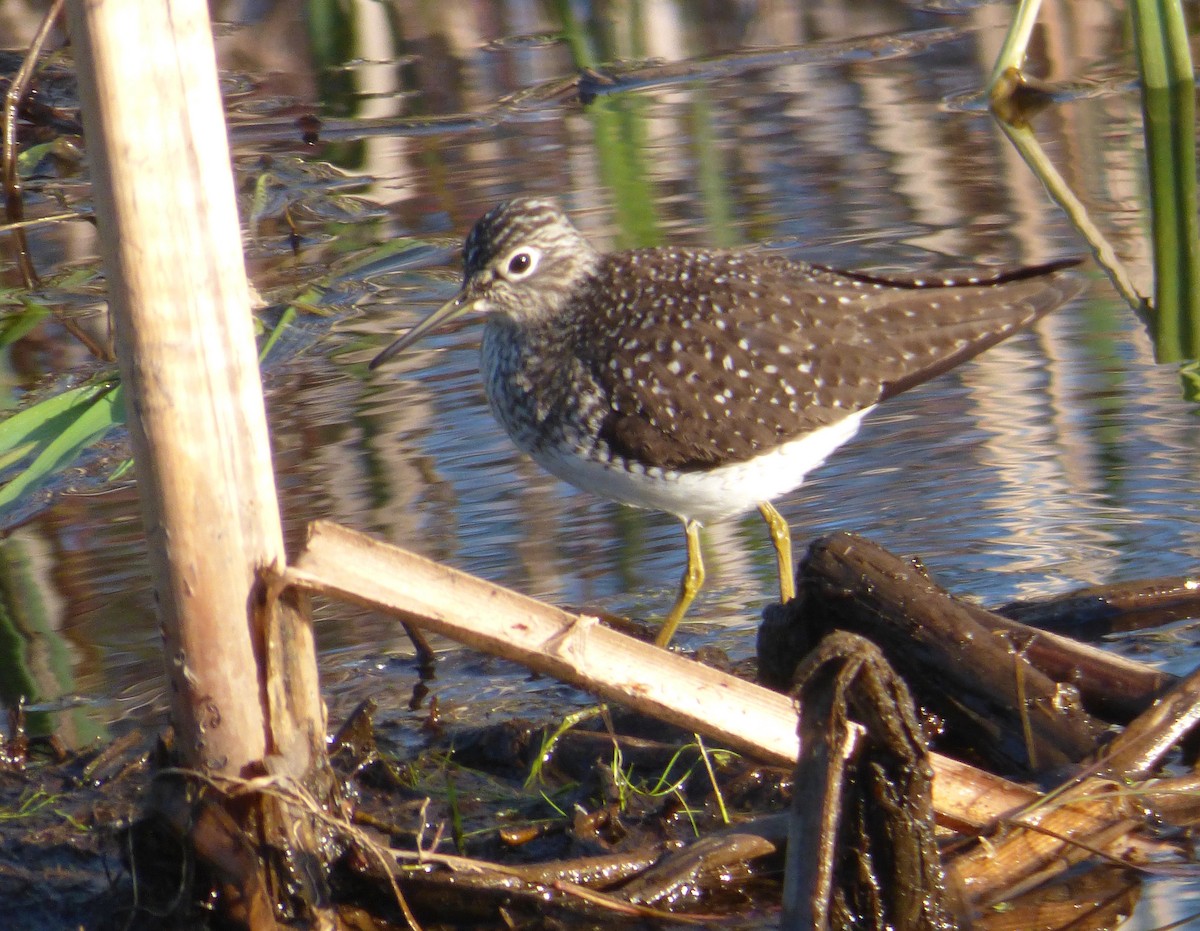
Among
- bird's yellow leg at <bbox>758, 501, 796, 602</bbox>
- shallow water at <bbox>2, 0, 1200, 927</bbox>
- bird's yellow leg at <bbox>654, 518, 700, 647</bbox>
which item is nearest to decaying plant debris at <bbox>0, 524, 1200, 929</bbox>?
shallow water at <bbox>2, 0, 1200, 927</bbox>

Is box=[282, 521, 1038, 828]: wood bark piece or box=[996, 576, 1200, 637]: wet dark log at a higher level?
box=[282, 521, 1038, 828]: wood bark piece

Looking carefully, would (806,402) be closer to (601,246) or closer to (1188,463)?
(1188,463)

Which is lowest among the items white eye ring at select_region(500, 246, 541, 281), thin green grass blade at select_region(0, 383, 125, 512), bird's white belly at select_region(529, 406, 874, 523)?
bird's white belly at select_region(529, 406, 874, 523)

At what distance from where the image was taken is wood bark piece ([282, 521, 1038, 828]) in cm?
373

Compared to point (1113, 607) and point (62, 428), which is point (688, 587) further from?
point (62, 428)

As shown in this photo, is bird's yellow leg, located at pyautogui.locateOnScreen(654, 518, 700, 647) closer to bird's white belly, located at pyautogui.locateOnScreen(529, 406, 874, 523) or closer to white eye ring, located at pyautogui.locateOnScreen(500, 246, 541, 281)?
bird's white belly, located at pyautogui.locateOnScreen(529, 406, 874, 523)

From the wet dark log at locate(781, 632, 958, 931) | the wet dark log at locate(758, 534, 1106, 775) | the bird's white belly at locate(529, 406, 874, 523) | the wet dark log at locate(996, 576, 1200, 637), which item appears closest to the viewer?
the wet dark log at locate(781, 632, 958, 931)

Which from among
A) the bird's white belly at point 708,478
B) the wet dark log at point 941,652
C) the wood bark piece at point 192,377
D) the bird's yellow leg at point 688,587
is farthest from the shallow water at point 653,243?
the wood bark piece at point 192,377

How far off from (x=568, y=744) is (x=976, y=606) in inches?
Result: 51.4

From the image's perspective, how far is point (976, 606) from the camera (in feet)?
16.4

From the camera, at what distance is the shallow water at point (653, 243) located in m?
6.07

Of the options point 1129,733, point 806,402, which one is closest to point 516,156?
point 806,402

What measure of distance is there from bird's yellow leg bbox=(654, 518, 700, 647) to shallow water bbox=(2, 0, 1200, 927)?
131 millimetres

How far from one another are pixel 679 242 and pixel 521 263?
3.37m
